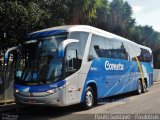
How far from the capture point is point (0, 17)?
42.5 ft

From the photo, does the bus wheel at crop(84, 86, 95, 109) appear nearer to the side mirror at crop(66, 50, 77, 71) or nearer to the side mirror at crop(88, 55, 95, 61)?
the side mirror at crop(88, 55, 95, 61)

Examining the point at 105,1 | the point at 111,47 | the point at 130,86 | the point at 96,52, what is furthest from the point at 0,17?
the point at 105,1

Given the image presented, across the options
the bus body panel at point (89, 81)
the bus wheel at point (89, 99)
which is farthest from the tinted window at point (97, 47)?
the bus wheel at point (89, 99)

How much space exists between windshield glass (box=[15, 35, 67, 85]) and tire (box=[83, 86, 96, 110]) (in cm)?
212

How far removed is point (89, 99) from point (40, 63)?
9.55 feet

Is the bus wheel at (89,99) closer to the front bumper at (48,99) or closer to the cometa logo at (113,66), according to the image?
the front bumper at (48,99)

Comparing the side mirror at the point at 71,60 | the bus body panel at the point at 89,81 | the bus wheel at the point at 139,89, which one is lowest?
the bus wheel at the point at 139,89

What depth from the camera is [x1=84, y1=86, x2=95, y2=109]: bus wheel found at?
13359 mm

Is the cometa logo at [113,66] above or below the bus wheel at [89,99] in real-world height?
above

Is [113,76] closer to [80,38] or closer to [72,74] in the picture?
[80,38]

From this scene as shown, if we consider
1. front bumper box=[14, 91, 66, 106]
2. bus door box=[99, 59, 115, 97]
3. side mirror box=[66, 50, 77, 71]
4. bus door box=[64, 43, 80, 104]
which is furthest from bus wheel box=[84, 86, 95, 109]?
front bumper box=[14, 91, 66, 106]

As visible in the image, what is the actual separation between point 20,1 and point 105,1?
26762 millimetres

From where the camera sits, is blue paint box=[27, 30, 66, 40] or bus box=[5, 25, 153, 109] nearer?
bus box=[5, 25, 153, 109]

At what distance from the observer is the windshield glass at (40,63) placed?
11852 mm
